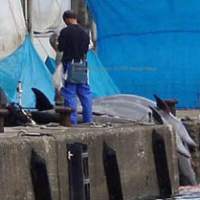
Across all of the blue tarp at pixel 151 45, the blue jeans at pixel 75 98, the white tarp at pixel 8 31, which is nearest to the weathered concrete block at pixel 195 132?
the blue jeans at pixel 75 98

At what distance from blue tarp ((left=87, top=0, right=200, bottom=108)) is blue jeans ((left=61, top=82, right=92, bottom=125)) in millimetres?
4844

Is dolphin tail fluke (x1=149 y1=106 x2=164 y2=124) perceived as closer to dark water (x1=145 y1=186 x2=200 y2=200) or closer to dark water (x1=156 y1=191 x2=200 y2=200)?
dark water (x1=145 y1=186 x2=200 y2=200)

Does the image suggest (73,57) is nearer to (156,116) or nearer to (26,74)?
(156,116)

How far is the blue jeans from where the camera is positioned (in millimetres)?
12180

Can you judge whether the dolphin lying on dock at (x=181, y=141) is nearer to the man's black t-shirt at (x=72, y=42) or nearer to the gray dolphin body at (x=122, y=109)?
the gray dolphin body at (x=122, y=109)

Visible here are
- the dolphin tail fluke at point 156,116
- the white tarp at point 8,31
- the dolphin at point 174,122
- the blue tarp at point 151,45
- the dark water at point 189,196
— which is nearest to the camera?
the dark water at point 189,196

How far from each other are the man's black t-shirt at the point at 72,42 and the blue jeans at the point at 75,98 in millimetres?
364

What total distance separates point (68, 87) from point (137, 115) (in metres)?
1.93

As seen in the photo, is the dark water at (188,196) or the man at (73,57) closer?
the dark water at (188,196)

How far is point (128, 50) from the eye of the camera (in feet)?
57.5

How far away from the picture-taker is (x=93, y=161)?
10.6 metres

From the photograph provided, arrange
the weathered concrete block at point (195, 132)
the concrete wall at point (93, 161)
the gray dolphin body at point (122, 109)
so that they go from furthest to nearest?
the gray dolphin body at point (122, 109) < the weathered concrete block at point (195, 132) < the concrete wall at point (93, 161)

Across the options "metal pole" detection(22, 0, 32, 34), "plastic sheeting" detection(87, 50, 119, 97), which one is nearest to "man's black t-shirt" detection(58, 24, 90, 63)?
"plastic sheeting" detection(87, 50, 119, 97)

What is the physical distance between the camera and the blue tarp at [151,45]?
57.0ft
